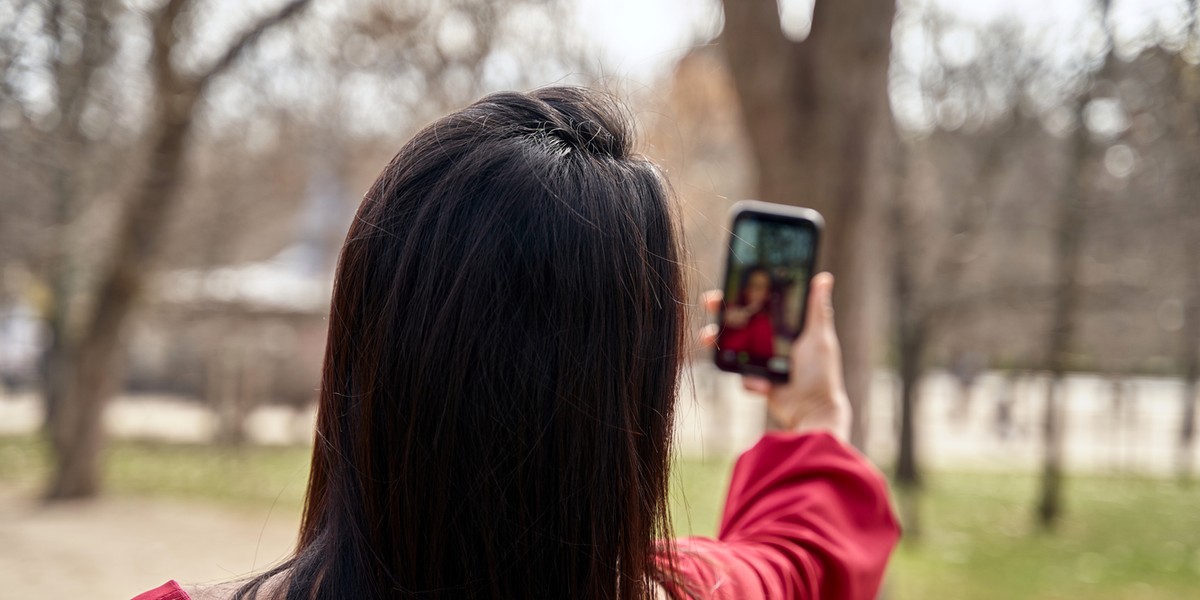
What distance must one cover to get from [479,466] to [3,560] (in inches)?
320

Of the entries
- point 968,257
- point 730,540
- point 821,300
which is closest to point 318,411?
point 730,540

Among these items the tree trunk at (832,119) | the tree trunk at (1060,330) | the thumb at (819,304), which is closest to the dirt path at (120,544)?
the tree trunk at (832,119)

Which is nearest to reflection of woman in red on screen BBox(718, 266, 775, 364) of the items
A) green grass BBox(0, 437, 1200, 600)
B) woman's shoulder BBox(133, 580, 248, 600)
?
woman's shoulder BBox(133, 580, 248, 600)

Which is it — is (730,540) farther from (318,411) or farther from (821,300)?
(318,411)

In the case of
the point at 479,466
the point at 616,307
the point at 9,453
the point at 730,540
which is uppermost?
the point at 616,307

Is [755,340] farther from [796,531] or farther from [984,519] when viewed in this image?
[984,519]

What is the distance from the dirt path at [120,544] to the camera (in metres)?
6.95

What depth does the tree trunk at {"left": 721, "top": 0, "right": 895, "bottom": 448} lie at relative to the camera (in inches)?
167

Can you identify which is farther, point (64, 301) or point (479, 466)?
point (64, 301)

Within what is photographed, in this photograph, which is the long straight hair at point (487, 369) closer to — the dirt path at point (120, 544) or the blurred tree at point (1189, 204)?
the blurred tree at point (1189, 204)

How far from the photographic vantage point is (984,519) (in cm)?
1172

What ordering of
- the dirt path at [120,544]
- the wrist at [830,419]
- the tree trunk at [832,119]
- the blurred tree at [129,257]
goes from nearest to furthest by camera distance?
1. the wrist at [830,419]
2. the tree trunk at [832,119]
3. the dirt path at [120,544]
4. the blurred tree at [129,257]

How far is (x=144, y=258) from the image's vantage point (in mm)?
9719

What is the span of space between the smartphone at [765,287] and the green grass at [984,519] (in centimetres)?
441
